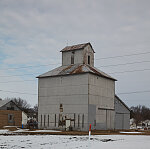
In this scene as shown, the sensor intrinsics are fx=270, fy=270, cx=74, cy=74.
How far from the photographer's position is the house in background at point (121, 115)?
50.2m

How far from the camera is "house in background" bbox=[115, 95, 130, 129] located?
5025 centimetres

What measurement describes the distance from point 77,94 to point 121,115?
1321cm

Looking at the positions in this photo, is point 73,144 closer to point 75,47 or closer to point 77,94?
point 77,94

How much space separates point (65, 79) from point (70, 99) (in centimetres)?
358

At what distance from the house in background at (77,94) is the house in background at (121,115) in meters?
1.91

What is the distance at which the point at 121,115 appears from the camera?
51.8m

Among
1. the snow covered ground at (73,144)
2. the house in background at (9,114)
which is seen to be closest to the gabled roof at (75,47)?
the house in background at (9,114)

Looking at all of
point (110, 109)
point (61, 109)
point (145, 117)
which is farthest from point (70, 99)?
point (145, 117)

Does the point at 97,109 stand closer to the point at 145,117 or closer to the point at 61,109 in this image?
the point at 61,109

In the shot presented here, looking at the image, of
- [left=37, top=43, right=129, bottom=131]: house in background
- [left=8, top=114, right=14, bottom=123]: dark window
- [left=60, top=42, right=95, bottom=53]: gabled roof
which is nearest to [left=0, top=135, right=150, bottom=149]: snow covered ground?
[left=37, top=43, right=129, bottom=131]: house in background

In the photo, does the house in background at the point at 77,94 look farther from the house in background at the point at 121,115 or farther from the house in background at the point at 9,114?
the house in background at the point at 9,114

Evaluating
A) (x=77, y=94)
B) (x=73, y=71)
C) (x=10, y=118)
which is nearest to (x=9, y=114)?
(x=10, y=118)

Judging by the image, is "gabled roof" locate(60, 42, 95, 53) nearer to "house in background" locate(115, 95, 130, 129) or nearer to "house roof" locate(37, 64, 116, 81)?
"house roof" locate(37, 64, 116, 81)

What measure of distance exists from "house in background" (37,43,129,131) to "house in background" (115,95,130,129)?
1.91 m
